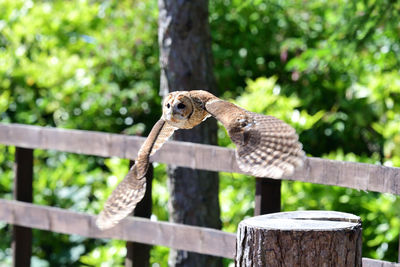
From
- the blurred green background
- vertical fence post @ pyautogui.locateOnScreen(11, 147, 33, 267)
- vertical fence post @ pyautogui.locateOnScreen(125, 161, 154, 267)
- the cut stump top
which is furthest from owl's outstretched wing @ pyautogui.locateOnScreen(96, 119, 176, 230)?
the blurred green background

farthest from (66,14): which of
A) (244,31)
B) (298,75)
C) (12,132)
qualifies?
(12,132)

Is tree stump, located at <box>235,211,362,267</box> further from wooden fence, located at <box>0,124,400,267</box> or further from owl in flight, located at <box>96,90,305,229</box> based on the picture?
wooden fence, located at <box>0,124,400,267</box>

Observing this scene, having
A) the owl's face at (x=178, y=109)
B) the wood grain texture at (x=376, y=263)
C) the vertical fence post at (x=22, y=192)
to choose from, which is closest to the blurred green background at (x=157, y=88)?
the vertical fence post at (x=22, y=192)

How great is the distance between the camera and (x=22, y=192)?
479 centimetres

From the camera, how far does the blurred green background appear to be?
5.42 metres

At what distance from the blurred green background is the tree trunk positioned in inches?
28.7

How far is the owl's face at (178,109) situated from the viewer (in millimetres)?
2762

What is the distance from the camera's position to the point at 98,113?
6.60m

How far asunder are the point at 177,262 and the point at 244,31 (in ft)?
9.19

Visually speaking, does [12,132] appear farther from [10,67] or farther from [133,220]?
[10,67]

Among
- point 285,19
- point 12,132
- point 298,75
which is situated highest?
point 285,19

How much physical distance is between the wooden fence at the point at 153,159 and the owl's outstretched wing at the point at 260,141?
0.73 meters

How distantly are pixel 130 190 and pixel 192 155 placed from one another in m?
0.77

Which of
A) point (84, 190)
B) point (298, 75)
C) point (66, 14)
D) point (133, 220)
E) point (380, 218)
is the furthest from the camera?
point (66, 14)
